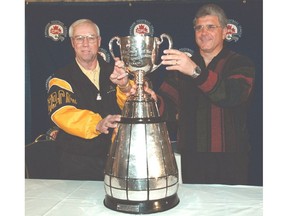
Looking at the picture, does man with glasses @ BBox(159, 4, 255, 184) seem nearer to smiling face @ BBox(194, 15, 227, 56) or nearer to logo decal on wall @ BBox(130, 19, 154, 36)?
smiling face @ BBox(194, 15, 227, 56)

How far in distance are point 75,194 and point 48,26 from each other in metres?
1.80

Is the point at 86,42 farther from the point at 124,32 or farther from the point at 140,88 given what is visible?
the point at 140,88

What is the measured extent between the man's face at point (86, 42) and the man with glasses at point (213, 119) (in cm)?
49

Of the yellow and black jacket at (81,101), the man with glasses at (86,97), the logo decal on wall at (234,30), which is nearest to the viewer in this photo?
the yellow and black jacket at (81,101)

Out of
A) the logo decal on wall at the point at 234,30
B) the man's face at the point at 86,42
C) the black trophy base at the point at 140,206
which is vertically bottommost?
the black trophy base at the point at 140,206

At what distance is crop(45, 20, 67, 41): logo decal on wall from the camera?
248 centimetres

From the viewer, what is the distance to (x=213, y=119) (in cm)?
186

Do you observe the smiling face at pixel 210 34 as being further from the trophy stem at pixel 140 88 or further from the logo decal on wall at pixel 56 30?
the trophy stem at pixel 140 88

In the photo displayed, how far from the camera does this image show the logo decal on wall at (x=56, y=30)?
2480mm

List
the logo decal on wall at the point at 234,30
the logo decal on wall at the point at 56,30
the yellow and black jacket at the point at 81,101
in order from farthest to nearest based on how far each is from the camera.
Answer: the logo decal on wall at the point at 56,30 < the logo decal on wall at the point at 234,30 < the yellow and black jacket at the point at 81,101

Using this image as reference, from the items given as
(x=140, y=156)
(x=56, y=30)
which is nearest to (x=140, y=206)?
(x=140, y=156)

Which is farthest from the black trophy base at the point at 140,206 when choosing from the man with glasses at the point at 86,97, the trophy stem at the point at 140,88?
the man with glasses at the point at 86,97
